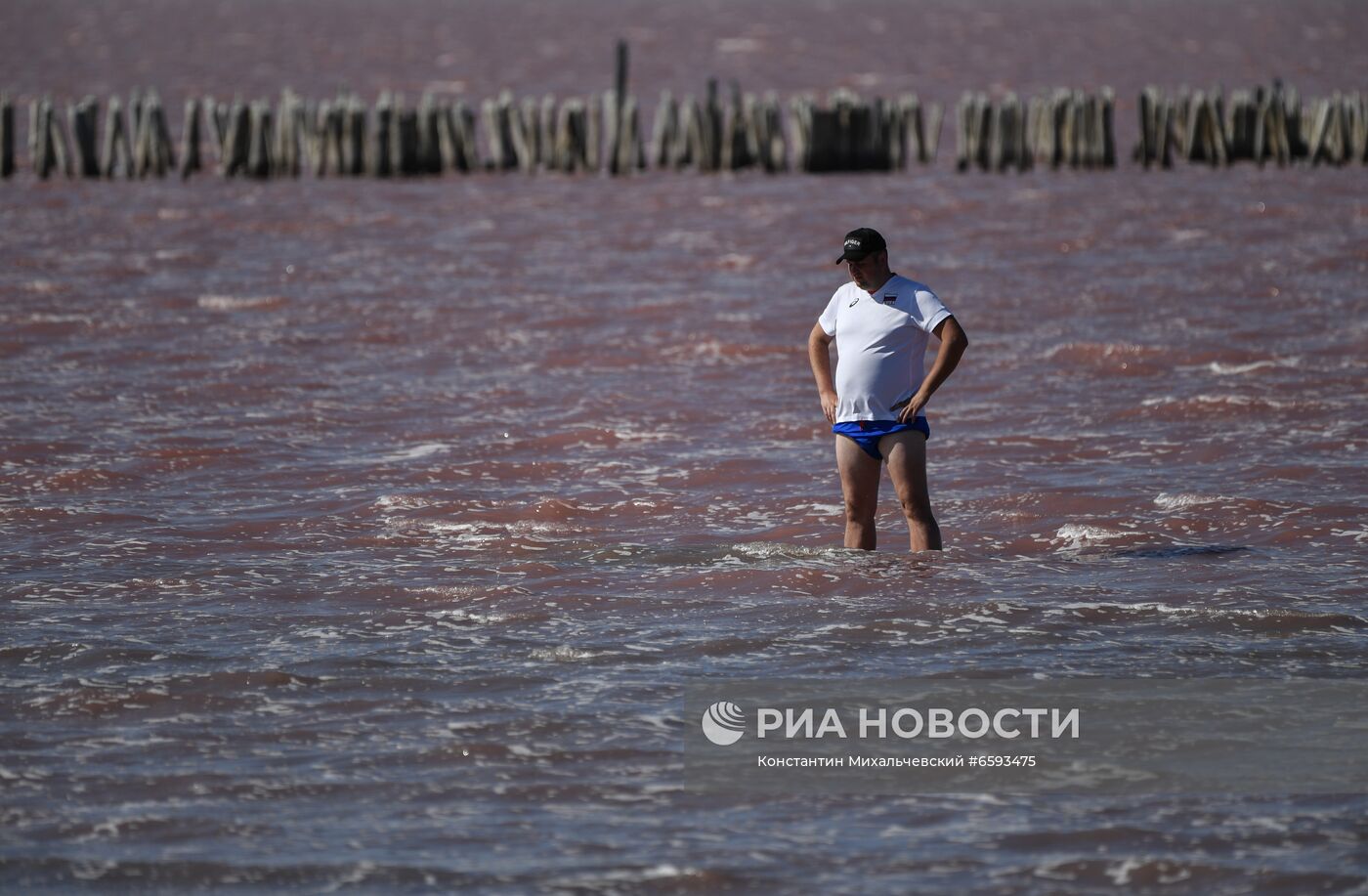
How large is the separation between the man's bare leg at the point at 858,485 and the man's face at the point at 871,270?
68 centimetres

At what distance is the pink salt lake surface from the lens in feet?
18.7

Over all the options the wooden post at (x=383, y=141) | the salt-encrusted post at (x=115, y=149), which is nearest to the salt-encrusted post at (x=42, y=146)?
the salt-encrusted post at (x=115, y=149)

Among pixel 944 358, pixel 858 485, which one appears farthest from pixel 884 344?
pixel 858 485

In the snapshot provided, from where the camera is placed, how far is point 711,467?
11227 millimetres

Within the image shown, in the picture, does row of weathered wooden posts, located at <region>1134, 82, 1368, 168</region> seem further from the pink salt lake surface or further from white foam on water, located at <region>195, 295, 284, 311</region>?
white foam on water, located at <region>195, 295, 284, 311</region>

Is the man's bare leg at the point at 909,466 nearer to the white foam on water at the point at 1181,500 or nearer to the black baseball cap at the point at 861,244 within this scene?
the black baseball cap at the point at 861,244

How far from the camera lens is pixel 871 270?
7.95 meters

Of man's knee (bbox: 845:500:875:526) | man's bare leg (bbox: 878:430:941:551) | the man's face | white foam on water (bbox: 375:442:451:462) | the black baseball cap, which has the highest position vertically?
the black baseball cap

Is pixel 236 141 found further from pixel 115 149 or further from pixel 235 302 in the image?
pixel 235 302

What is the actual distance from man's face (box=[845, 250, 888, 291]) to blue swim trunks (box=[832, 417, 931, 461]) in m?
0.59

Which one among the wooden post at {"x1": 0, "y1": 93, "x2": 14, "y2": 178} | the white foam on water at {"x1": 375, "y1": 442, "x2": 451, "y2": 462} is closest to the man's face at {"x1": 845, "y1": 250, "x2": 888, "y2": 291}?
the white foam on water at {"x1": 375, "y1": 442, "x2": 451, "y2": 462}

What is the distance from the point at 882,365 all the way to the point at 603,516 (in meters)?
2.56

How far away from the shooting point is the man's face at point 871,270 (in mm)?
7906

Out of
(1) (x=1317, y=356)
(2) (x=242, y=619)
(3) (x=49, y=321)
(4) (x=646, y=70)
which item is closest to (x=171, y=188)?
(3) (x=49, y=321)
